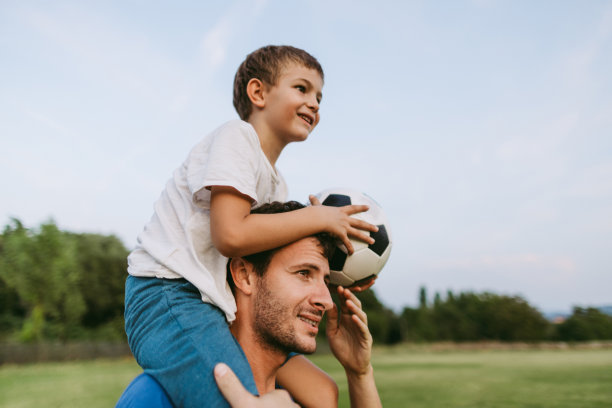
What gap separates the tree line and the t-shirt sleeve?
117 ft

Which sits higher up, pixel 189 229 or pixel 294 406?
pixel 189 229

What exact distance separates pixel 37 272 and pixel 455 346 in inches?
1632

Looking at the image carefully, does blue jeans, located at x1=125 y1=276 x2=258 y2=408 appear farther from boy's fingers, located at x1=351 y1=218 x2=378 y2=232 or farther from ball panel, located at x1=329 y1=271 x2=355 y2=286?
boy's fingers, located at x1=351 y1=218 x2=378 y2=232

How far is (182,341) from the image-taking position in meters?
2.39

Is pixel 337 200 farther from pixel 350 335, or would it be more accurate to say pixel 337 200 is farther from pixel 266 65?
pixel 266 65

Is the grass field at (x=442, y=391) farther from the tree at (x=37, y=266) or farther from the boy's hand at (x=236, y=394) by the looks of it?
the tree at (x=37, y=266)

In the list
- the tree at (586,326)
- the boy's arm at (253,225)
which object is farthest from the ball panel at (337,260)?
the tree at (586,326)

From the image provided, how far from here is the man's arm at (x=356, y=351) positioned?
3186mm

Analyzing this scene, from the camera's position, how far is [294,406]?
2426 mm

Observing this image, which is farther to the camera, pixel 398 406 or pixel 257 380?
pixel 398 406

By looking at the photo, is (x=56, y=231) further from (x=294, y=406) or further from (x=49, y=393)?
(x=294, y=406)

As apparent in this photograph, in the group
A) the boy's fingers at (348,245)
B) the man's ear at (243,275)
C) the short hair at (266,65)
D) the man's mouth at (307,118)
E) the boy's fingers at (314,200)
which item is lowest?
the man's ear at (243,275)

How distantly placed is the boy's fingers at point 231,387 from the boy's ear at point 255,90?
1.96 metres

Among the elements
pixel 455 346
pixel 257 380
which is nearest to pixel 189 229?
pixel 257 380
